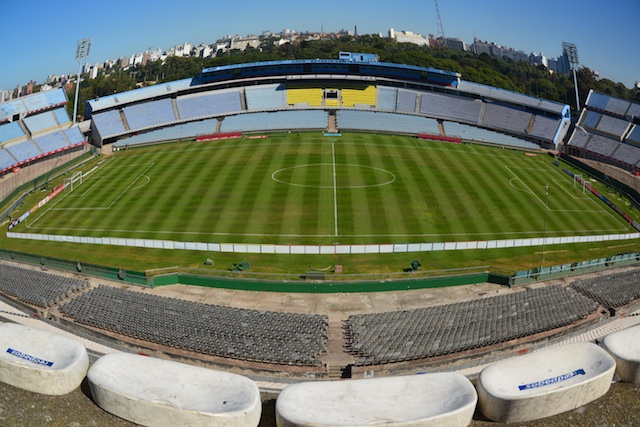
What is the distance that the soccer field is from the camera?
5394 cm

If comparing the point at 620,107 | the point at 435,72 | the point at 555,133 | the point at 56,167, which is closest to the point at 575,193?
the point at 555,133

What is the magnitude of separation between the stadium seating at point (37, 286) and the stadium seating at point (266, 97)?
58.4 metres

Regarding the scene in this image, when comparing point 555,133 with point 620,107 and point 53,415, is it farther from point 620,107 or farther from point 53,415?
point 53,415

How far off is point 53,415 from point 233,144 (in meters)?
61.7

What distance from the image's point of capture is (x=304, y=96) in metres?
97.4

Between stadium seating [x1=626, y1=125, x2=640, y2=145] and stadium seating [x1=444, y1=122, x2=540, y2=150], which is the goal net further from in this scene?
stadium seating [x1=626, y1=125, x2=640, y2=145]

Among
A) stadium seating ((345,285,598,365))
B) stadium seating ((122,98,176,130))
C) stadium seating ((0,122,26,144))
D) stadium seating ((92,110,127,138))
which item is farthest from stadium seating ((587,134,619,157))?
stadium seating ((0,122,26,144))

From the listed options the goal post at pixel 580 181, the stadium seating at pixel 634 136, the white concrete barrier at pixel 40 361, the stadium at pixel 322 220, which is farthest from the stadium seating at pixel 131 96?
the stadium seating at pixel 634 136

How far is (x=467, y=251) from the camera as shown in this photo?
162ft

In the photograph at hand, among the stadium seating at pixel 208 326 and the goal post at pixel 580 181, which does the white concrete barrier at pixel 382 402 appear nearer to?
the stadium seating at pixel 208 326

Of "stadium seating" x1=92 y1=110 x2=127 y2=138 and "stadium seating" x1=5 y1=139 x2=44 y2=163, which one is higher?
"stadium seating" x1=92 y1=110 x2=127 y2=138

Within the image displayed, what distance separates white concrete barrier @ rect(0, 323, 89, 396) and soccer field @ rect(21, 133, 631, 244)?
23906mm

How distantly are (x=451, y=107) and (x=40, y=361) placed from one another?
81.0 m

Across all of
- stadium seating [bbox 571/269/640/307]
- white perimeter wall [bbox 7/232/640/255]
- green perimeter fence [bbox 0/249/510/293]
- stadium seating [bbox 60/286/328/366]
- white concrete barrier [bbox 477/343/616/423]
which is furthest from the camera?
white perimeter wall [bbox 7/232/640/255]
